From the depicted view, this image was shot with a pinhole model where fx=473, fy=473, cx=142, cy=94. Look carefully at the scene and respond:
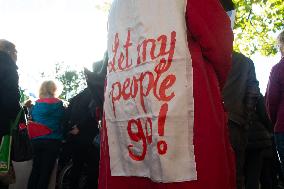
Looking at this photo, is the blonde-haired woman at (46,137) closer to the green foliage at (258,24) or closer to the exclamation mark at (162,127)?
the exclamation mark at (162,127)

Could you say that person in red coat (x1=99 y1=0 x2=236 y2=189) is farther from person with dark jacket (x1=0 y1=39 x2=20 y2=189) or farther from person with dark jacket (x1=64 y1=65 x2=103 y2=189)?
person with dark jacket (x1=64 y1=65 x2=103 y2=189)

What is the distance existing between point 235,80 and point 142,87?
1.71 metres

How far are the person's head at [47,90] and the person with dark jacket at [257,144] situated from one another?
3.04 m

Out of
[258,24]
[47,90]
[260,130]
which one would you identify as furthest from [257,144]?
[258,24]

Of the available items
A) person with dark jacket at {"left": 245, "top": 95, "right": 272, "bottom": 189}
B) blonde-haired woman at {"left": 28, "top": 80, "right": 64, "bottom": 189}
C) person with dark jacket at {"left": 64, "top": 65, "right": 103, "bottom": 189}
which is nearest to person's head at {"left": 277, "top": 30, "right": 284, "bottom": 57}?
person with dark jacket at {"left": 245, "top": 95, "right": 272, "bottom": 189}

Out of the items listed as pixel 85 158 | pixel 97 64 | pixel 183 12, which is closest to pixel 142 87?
pixel 183 12

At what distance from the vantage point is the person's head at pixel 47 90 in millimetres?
6678

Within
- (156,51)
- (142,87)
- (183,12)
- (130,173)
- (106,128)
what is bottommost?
(130,173)

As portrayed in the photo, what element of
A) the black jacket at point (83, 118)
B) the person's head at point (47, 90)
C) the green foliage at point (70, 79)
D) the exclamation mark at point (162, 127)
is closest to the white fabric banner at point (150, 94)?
the exclamation mark at point (162, 127)

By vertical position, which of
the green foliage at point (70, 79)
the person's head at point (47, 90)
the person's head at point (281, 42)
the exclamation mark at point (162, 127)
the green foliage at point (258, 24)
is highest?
the green foliage at point (70, 79)

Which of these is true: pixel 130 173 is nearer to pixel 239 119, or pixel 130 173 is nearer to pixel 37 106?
pixel 239 119

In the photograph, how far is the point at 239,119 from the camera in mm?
3996

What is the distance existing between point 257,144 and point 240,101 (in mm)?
908

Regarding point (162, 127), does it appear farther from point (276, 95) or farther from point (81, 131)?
point (81, 131)
